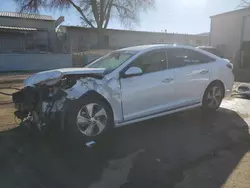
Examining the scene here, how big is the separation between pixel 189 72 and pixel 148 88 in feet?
3.72

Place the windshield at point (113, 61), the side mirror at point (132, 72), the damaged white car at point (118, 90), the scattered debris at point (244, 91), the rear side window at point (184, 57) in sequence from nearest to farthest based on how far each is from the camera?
the damaged white car at point (118, 90) → the side mirror at point (132, 72) → the windshield at point (113, 61) → the rear side window at point (184, 57) → the scattered debris at point (244, 91)

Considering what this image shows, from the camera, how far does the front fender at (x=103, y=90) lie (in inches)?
149

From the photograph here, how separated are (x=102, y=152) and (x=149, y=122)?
5.40ft

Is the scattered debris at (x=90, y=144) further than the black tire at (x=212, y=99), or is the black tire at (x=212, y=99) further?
the black tire at (x=212, y=99)

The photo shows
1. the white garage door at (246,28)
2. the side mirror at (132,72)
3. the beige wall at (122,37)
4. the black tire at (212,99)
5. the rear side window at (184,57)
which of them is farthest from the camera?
the beige wall at (122,37)

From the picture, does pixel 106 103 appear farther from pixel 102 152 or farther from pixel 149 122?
pixel 149 122

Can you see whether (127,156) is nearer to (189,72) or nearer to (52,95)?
(52,95)

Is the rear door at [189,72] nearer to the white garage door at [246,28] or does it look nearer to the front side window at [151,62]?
the front side window at [151,62]

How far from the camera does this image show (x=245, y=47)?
20219 millimetres

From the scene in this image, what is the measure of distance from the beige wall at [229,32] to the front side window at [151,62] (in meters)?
18.2

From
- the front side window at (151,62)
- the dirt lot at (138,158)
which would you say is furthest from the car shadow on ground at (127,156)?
the front side window at (151,62)

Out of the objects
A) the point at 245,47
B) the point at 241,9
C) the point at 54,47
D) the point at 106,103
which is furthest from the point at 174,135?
the point at 54,47

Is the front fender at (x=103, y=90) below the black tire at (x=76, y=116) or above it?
above

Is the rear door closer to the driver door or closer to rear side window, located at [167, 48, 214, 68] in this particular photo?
rear side window, located at [167, 48, 214, 68]
